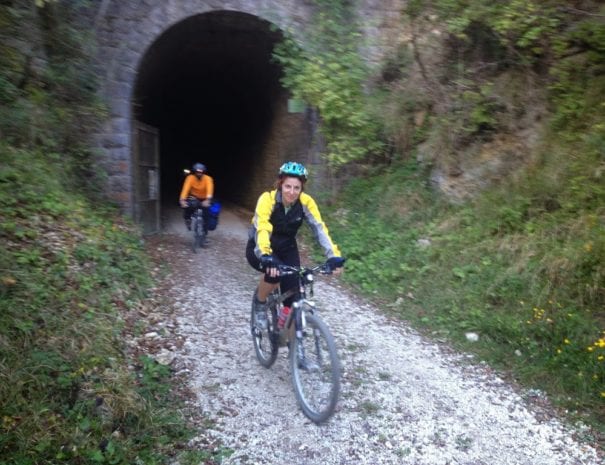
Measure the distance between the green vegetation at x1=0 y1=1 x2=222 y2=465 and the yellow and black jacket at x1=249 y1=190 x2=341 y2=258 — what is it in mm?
1479

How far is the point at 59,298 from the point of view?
4082 mm

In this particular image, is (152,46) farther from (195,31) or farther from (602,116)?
(602,116)

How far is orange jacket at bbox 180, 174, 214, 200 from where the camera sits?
9.11 meters

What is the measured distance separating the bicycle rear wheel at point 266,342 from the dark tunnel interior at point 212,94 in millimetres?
7317

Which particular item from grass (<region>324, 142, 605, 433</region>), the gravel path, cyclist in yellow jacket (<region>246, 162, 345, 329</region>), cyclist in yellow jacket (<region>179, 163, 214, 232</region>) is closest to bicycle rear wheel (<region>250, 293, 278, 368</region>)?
the gravel path

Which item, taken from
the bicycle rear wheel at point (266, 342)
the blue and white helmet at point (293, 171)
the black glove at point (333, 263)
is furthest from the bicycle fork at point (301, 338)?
the blue and white helmet at point (293, 171)

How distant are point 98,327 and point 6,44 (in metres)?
5.24

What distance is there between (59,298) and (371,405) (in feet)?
9.18

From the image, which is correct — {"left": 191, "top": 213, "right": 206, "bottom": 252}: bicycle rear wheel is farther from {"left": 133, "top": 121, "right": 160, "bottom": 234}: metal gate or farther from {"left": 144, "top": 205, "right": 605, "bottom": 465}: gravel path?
{"left": 144, "top": 205, "right": 605, "bottom": 465}: gravel path

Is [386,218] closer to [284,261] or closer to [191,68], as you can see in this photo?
[284,261]

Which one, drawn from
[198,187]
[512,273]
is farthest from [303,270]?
[198,187]

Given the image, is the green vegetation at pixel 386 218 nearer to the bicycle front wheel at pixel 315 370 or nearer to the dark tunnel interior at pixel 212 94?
the bicycle front wheel at pixel 315 370

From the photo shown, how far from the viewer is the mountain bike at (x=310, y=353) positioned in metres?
3.45

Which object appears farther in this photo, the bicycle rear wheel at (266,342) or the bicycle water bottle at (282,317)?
the bicycle rear wheel at (266,342)
